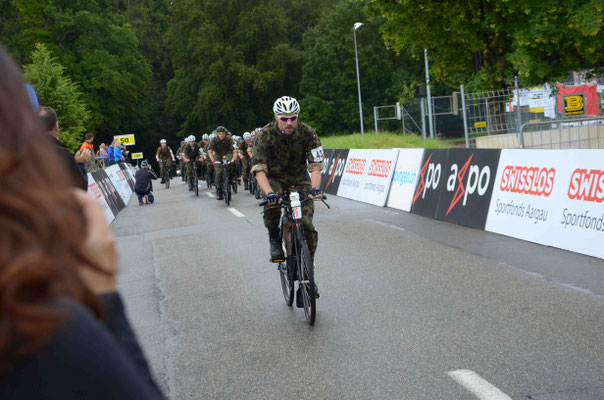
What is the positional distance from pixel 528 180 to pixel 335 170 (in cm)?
1189

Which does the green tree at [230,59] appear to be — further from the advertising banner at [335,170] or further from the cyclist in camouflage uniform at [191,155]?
the advertising banner at [335,170]

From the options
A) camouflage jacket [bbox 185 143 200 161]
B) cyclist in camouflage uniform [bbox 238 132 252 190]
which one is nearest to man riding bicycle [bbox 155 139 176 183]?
camouflage jacket [bbox 185 143 200 161]

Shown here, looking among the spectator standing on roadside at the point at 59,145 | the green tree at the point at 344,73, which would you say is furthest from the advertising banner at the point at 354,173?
the green tree at the point at 344,73

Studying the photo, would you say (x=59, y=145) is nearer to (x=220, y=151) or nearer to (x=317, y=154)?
(x=317, y=154)

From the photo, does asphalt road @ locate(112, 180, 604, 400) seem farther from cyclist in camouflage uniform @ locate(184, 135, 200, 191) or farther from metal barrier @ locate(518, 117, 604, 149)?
cyclist in camouflage uniform @ locate(184, 135, 200, 191)

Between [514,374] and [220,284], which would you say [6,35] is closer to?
[220,284]

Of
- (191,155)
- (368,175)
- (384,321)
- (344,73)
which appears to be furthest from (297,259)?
(344,73)

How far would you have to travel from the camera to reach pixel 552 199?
32.6 ft

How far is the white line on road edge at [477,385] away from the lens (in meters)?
→ 4.58

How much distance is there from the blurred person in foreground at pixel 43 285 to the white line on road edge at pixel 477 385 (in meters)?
3.82

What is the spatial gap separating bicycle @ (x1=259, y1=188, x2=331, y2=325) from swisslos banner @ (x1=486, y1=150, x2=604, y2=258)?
3.67 m

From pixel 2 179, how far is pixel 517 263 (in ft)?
27.6

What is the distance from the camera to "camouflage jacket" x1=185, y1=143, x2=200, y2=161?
27.9 m

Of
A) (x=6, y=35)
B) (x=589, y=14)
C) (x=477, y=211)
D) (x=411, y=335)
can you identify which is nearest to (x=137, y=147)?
(x=6, y=35)
